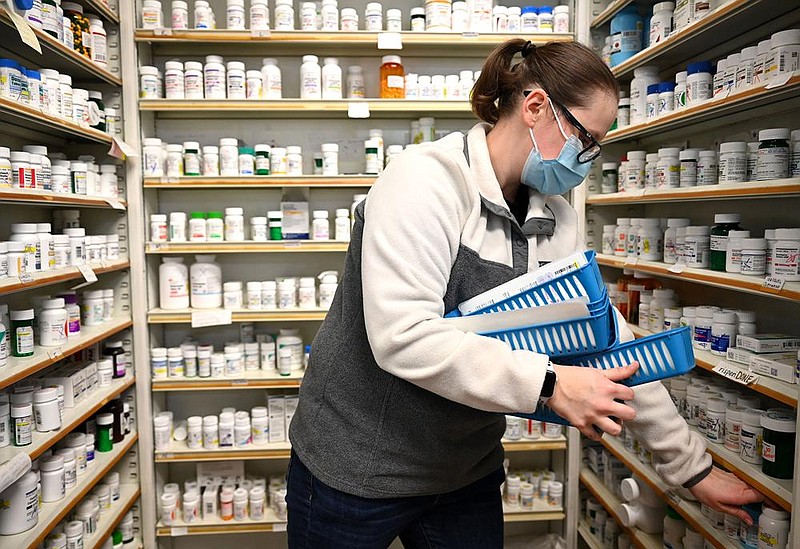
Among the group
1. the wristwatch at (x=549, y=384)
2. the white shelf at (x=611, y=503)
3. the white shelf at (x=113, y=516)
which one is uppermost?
the wristwatch at (x=549, y=384)

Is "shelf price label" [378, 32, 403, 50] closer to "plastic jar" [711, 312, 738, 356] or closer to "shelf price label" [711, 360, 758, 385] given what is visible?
"plastic jar" [711, 312, 738, 356]

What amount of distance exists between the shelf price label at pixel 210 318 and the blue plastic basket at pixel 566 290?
2169mm

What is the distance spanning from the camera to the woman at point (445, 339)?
3.81 feet

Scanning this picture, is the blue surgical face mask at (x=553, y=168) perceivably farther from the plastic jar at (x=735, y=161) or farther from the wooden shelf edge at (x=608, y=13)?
the wooden shelf edge at (x=608, y=13)

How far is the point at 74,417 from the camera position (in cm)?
250

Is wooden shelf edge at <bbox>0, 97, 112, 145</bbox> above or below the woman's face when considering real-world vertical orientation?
above

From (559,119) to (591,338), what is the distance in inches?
19.9

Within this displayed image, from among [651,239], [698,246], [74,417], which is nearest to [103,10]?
[74,417]

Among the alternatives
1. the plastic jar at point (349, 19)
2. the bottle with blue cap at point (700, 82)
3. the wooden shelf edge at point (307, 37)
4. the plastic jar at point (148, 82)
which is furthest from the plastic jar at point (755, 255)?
the plastic jar at point (148, 82)

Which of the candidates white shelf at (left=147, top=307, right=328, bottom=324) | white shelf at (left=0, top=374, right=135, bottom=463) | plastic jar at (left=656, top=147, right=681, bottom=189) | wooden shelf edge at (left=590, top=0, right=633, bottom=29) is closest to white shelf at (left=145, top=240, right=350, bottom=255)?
white shelf at (left=147, top=307, right=328, bottom=324)

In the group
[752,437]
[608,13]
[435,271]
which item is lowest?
[752,437]

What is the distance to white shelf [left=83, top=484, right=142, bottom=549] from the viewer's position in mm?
2673

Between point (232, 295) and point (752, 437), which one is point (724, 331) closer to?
point (752, 437)

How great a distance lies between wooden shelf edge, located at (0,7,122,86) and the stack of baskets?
1.77 metres
